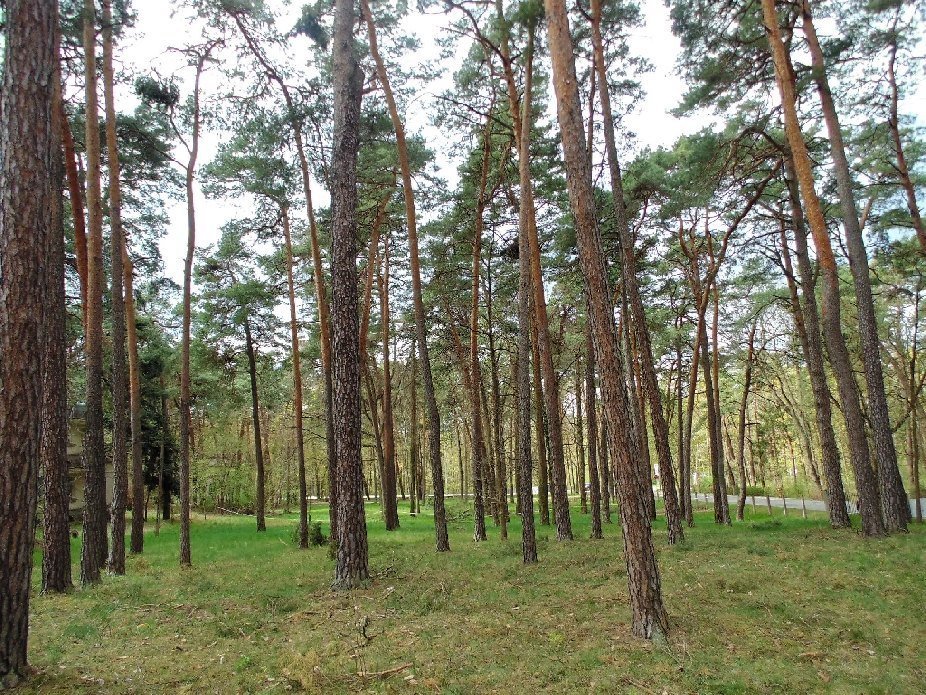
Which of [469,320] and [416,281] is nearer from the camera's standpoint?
[416,281]

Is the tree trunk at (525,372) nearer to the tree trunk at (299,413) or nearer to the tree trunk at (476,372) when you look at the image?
the tree trunk at (476,372)

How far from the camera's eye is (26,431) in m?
4.50

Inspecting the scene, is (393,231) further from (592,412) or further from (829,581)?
(829,581)

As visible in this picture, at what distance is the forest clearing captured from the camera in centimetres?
478

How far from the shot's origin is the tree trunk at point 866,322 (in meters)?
10.3

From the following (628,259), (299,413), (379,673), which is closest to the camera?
(379,673)

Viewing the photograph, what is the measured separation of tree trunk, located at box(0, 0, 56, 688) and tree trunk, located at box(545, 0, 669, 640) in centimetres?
517

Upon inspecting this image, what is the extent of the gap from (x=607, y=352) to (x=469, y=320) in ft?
34.2

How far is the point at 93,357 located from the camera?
380 inches

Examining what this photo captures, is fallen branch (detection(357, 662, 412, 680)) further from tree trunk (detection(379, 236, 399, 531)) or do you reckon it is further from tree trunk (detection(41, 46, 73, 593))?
tree trunk (detection(379, 236, 399, 531))

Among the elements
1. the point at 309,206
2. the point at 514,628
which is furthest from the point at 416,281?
the point at 514,628

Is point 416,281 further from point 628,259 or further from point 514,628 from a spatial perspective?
point 514,628

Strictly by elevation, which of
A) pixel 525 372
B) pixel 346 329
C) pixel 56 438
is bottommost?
Answer: pixel 56 438

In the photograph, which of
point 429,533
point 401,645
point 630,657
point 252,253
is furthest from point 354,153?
point 429,533
